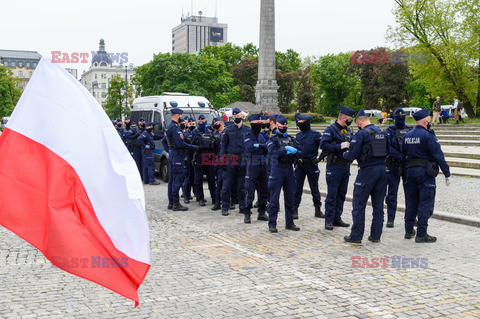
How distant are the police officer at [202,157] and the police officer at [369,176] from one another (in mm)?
4389

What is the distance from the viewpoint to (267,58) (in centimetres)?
3300

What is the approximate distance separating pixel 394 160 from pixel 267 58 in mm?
24632

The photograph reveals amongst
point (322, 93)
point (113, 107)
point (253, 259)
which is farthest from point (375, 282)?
point (322, 93)

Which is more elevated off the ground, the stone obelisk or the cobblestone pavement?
the stone obelisk

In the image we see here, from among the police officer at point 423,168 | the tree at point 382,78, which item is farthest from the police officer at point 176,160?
the tree at point 382,78

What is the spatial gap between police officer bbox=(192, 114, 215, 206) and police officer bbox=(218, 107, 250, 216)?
1075 mm

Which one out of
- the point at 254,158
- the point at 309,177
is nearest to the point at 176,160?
the point at 254,158

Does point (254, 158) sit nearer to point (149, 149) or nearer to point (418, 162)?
point (418, 162)

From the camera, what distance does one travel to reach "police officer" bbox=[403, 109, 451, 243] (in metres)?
7.94

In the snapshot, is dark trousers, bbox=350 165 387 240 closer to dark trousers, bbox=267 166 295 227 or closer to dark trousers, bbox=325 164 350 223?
dark trousers, bbox=325 164 350 223

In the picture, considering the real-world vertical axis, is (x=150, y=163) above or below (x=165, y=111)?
below

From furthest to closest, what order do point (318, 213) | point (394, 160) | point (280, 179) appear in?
1. point (318, 213)
2. point (394, 160)
3. point (280, 179)

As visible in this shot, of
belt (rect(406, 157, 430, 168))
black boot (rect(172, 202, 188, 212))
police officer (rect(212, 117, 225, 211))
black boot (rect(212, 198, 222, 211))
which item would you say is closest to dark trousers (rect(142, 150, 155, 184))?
police officer (rect(212, 117, 225, 211))

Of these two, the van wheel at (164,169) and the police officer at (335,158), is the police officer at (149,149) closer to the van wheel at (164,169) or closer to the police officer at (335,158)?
the van wheel at (164,169)
